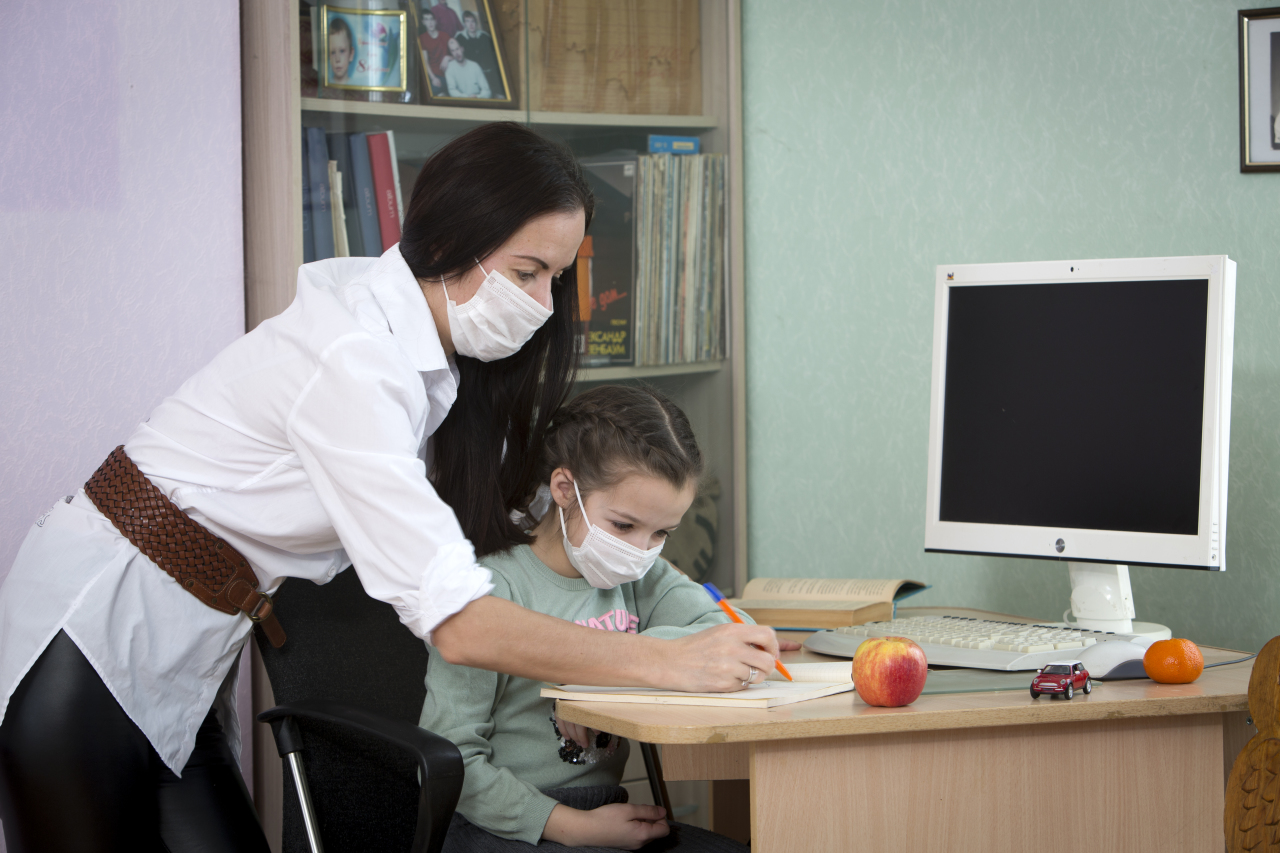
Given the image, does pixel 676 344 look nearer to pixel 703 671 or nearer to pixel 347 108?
pixel 347 108

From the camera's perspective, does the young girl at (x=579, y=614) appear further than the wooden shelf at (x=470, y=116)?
No

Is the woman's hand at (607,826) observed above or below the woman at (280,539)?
below

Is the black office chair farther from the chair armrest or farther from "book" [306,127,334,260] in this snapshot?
"book" [306,127,334,260]

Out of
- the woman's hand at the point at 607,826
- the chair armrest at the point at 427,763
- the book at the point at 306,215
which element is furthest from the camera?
the book at the point at 306,215

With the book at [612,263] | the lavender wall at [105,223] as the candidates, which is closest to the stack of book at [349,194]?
the lavender wall at [105,223]

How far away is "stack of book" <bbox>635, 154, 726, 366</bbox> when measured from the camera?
6.89 feet

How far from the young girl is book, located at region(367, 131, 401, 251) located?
0.70 metres

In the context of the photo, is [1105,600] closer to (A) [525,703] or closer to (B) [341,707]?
(A) [525,703]

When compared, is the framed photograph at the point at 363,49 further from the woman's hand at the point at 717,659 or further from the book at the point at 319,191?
the woman's hand at the point at 717,659

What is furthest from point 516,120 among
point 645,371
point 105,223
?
point 105,223

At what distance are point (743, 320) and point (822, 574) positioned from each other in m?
0.54

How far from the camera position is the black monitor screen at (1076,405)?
1.35m

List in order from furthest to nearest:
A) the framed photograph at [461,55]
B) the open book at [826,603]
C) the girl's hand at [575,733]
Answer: the framed photograph at [461,55] < the open book at [826,603] < the girl's hand at [575,733]

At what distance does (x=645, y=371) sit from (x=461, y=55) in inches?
26.8
